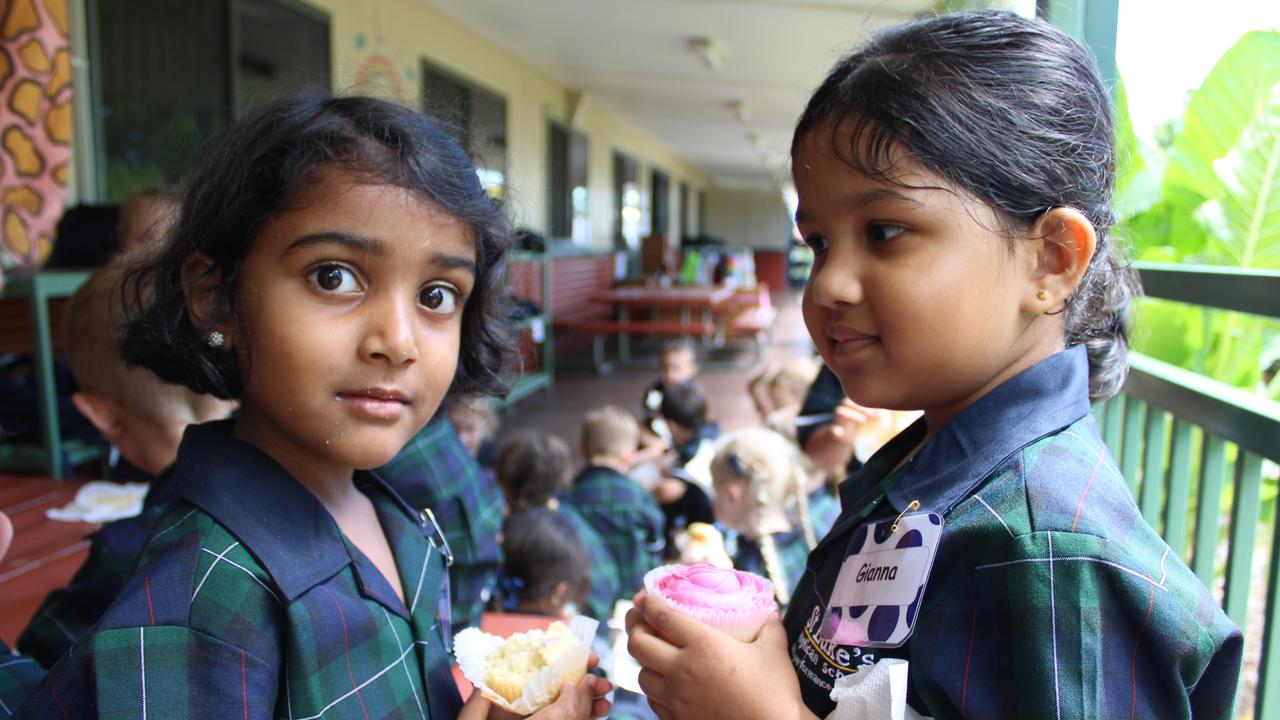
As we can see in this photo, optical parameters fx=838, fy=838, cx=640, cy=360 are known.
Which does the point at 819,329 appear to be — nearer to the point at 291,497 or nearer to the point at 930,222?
the point at 930,222

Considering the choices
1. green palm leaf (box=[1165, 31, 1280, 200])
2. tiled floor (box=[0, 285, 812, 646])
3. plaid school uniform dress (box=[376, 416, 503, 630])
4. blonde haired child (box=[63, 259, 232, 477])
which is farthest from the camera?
green palm leaf (box=[1165, 31, 1280, 200])

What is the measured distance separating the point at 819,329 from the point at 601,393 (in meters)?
7.88

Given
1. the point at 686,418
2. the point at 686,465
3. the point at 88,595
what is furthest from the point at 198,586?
the point at 686,418

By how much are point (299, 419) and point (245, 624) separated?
0.71ft

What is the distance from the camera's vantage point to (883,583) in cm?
84

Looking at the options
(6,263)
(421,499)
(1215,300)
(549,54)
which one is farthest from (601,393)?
(1215,300)

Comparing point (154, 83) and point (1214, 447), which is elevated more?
point (154, 83)

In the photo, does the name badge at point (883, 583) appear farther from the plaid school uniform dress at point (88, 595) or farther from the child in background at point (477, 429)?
the child in background at point (477, 429)

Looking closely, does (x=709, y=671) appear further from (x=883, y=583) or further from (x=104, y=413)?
(x=104, y=413)

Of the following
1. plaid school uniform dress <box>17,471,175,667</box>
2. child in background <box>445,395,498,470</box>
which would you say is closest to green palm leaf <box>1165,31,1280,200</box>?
child in background <box>445,395,498,470</box>

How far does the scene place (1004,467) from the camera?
85cm

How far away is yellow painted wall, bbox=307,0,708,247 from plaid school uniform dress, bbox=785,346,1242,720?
0.92 metres

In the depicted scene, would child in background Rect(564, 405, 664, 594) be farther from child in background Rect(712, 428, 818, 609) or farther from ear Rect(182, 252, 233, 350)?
ear Rect(182, 252, 233, 350)

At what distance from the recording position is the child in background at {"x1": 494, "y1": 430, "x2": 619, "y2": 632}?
300cm
